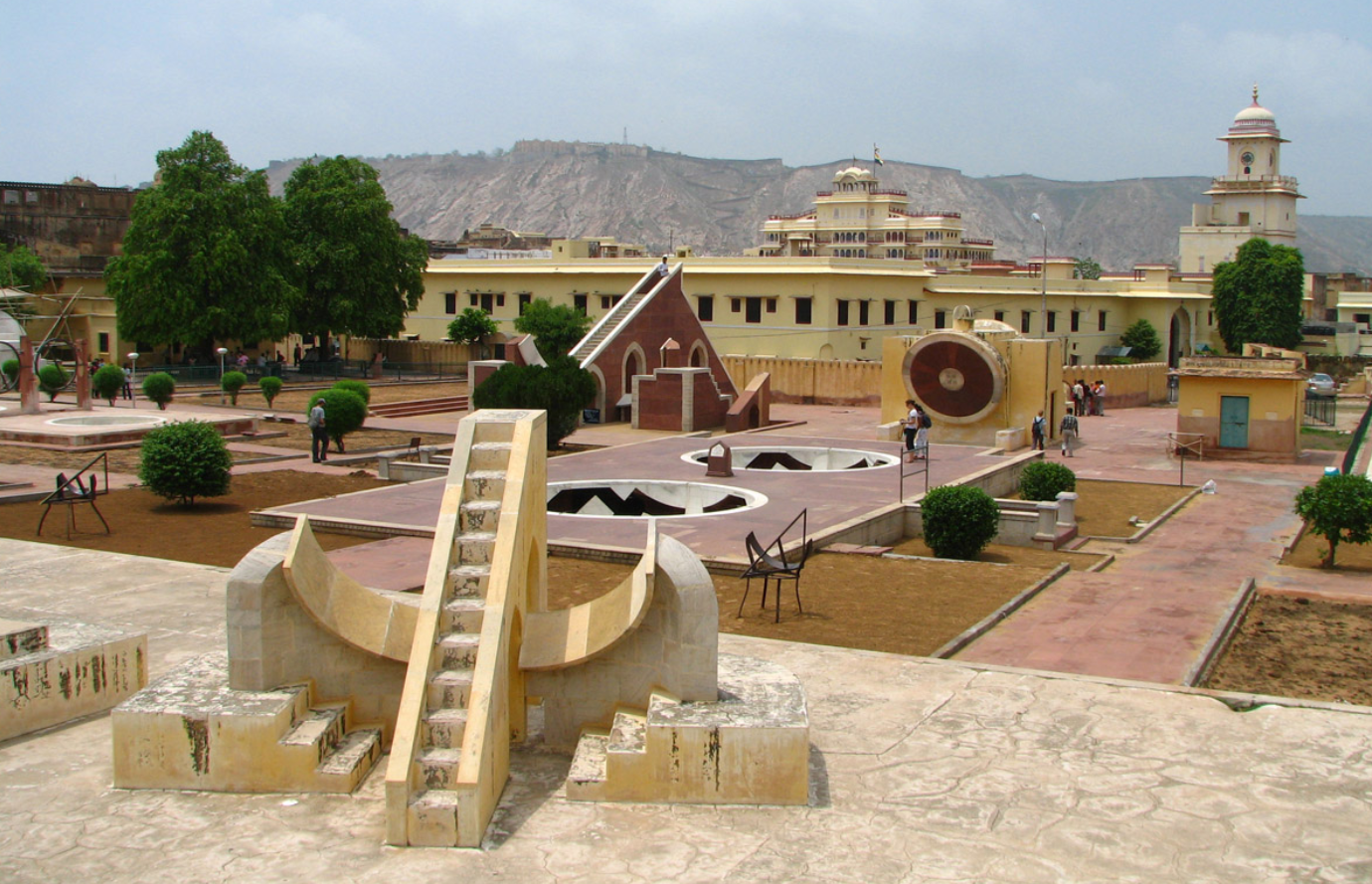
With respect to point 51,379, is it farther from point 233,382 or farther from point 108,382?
point 233,382

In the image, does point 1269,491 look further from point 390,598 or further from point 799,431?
point 390,598

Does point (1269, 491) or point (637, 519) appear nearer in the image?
point (637, 519)

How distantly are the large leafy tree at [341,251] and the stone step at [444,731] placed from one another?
37.7 m

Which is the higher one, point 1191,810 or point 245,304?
point 245,304

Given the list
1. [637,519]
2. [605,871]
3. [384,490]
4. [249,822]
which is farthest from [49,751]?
[384,490]

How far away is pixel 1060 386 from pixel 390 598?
23890mm

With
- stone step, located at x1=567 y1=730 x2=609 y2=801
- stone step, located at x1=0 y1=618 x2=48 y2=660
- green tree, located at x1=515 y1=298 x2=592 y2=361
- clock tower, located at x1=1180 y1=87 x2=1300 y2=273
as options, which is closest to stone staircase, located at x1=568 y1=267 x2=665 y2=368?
green tree, located at x1=515 y1=298 x2=592 y2=361

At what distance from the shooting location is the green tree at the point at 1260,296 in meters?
59.7

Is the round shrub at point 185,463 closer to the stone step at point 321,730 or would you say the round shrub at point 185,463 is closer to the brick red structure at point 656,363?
the stone step at point 321,730

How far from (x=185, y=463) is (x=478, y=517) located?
1058cm

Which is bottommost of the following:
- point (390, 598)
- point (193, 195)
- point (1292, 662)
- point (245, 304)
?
point (1292, 662)

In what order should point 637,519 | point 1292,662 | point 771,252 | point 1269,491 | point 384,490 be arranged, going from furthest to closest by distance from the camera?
point 771,252 → point 1269,491 → point 384,490 → point 637,519 → point 1292,662

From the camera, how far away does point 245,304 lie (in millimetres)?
40062

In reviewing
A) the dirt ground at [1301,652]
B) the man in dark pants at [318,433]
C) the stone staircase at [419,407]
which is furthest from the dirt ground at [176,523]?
the stone staircase at [419,407]
